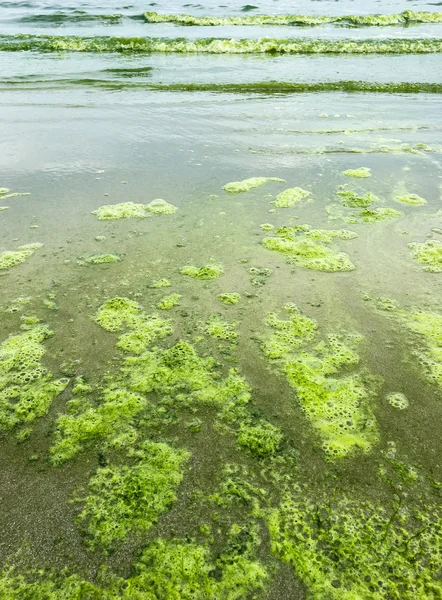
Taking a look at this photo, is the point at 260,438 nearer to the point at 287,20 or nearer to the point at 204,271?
the point at 204,271

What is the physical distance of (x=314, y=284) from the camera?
3.58m

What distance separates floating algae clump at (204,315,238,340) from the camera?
304 centimetres

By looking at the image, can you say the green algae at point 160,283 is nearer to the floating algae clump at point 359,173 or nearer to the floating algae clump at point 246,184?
the floating algae clump at point 246,184

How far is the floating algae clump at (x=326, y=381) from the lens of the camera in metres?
2.36

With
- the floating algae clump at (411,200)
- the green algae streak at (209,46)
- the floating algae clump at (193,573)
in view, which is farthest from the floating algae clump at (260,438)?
the green algae streak at (209,46)

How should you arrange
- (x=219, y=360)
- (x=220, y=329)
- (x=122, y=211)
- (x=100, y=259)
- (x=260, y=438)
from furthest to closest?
(x=122, y=211), (x=100, y=259), (x=220, y=329), (x=219, y=360), (x=260, y=438)

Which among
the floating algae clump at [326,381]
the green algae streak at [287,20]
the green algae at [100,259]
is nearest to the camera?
the floating algae clump at [326,381]

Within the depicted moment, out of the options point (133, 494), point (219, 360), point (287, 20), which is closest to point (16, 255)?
point (219, 360)

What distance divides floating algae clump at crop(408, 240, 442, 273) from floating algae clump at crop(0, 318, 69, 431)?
10.6 feet

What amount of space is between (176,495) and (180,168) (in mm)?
4502

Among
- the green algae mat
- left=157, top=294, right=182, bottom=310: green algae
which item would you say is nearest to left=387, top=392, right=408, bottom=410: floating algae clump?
the green algae mat

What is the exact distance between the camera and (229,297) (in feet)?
11.2

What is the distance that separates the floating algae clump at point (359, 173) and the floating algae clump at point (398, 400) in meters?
3.75

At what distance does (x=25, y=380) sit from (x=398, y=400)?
2.39 metres
